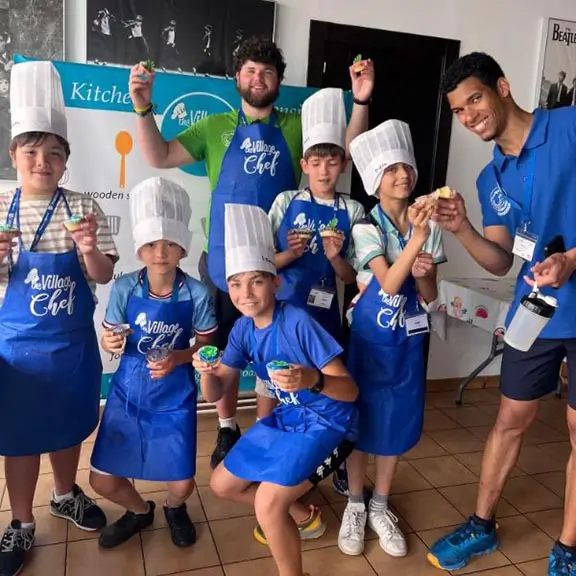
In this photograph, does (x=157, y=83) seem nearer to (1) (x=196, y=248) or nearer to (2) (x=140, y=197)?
(1) (x=196, y=248)

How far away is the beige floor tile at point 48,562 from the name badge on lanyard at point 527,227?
186 cm

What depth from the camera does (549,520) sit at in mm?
2467

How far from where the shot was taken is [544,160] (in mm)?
1853

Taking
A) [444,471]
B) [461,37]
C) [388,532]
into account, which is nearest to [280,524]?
[388,532]

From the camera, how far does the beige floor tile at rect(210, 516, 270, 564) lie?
7.00ft

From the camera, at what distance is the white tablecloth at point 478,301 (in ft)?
10.8

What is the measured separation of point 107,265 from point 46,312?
0.25m

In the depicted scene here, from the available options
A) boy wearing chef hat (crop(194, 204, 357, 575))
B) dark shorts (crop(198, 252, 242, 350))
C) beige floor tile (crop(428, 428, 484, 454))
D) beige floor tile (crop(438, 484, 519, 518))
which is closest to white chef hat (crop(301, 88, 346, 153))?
boy wearing chef hat (crop(194, 204, 357, 575))

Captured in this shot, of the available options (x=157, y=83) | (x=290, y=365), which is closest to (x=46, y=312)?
(x=290, y=365)

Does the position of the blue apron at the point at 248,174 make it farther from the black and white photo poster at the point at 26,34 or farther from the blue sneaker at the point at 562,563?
the blue sneaker at the point at 562,563

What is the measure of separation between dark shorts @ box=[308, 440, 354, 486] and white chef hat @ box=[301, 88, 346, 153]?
3.89 feet

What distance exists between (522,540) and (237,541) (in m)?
1.14

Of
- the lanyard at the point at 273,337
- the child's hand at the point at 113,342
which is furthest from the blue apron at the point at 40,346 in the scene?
the lanyard at the point at 273,337

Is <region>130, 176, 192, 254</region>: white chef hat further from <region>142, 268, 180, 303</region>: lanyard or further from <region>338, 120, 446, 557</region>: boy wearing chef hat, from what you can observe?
<region>338, 120, 446, 557</region>: boy wearing chef hat
